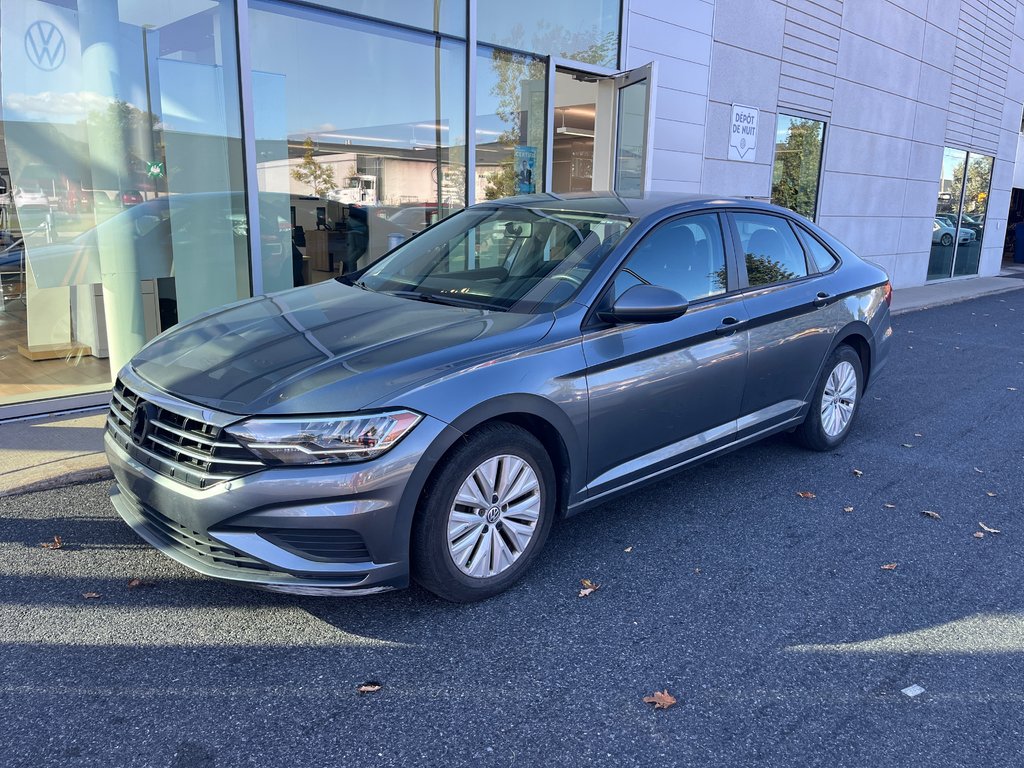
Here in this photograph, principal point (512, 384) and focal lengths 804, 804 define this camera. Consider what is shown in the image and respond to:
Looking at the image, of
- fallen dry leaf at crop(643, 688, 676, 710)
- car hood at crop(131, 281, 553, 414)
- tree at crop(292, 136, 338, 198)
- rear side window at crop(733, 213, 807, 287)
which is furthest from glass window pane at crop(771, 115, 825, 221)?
fallen dry leaf at crop(643, 688, 676, 710)

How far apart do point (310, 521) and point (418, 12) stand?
681 cm

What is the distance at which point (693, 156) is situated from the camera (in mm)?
11219

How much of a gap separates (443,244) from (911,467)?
3.37 m

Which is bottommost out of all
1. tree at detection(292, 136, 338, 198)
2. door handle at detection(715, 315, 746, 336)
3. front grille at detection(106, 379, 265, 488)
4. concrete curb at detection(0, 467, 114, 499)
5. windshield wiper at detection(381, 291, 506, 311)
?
concrete curb at detection(0, 467, 114, 499)

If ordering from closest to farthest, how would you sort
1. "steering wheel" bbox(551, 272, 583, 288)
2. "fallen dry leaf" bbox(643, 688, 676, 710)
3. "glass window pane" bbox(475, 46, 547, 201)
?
"fallen dry leaf" bbox(643, 688, 676, 710) < "steering wheel" bbox(551, 272, 583, 288) < "glass window pane" bbox(475, 46, 547, 201)

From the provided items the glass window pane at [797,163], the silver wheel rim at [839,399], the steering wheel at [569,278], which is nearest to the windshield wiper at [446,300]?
the steering wheel at [569,278]

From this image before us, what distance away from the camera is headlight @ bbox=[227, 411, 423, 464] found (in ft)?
9.40

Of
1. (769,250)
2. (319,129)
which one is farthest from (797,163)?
(769,250)

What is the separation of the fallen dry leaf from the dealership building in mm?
3036

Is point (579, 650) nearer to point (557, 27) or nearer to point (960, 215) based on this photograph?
point (557, 27)

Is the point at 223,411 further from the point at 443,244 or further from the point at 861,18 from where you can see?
the point at 861,18

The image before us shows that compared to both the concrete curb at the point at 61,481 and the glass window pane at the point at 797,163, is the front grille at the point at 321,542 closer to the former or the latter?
the concrete curb at the point at 61,481

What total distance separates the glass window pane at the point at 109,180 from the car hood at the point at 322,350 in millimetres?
3018

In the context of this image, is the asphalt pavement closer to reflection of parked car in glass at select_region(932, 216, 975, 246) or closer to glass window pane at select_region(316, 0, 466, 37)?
glass window pane at select_region(316, 0, 466, 37)
